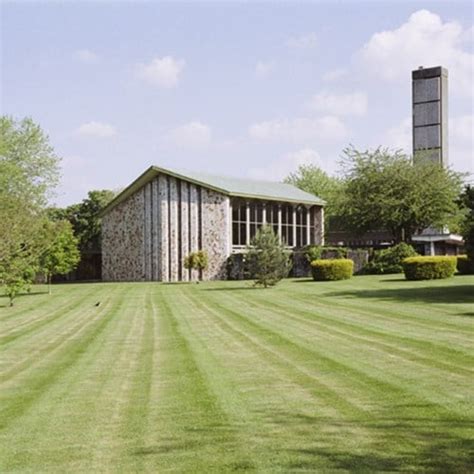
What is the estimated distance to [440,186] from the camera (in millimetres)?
51812

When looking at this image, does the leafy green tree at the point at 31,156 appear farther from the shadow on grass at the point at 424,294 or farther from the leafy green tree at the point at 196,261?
the shadow on grass at the point at 424,294

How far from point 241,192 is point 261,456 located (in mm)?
43784

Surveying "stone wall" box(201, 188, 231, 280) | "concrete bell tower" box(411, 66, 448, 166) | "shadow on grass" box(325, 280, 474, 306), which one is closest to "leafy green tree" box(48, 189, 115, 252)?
"stone wall" box(201, 188, 231, 280)

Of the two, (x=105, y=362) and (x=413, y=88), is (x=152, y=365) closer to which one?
(x=105, y=362)

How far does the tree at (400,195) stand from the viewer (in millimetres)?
51594

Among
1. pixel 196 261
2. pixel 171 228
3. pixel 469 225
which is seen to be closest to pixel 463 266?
pixel 469 225

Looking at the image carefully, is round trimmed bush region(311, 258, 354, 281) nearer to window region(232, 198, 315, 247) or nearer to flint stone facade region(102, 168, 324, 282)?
flint stone facade region(102, 168, 324, 282)

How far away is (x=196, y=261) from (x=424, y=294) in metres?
23.1

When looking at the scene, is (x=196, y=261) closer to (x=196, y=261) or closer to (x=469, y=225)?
(x=196, y=261)

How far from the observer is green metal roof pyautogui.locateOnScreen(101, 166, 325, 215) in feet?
165

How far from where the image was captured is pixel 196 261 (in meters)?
47.9

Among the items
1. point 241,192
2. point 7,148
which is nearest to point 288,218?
point 241,192

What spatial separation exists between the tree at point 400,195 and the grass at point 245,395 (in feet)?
106

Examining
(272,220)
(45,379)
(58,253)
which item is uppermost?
(272,220)
